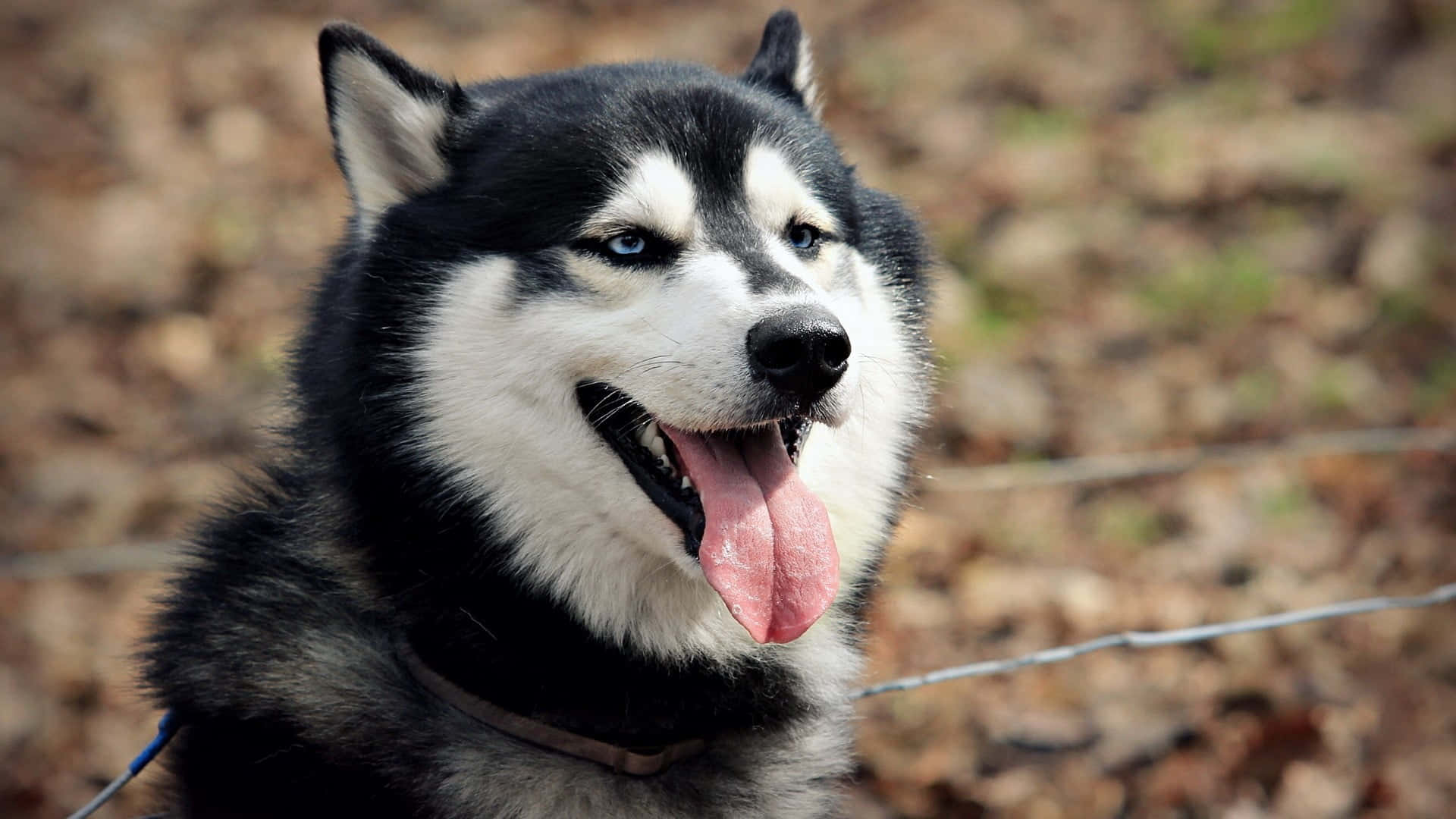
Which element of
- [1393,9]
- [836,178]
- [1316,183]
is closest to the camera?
[836,178]

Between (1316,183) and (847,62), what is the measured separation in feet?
9.32

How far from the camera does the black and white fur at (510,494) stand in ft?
8.01

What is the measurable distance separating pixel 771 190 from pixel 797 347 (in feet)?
1.63

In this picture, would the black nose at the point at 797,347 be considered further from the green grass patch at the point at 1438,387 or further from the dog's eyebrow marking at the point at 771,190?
the green grass patch at the point at 1438,387

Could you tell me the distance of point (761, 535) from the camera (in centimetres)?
239

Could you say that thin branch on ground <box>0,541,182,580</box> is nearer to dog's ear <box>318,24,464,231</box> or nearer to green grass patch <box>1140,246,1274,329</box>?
dog's ear <box>318,24,464,231</box>

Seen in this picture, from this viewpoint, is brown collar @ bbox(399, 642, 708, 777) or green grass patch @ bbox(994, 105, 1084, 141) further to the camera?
green grass patch @ bbox(994, 105, 1084, 141)

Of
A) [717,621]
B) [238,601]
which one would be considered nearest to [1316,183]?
[717,621]

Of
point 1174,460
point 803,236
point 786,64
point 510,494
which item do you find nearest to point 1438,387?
point 1174,460

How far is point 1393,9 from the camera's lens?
799 centimetres

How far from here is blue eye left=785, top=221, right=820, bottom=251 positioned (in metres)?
2.72

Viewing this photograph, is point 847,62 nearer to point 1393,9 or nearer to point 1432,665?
point 1393,9

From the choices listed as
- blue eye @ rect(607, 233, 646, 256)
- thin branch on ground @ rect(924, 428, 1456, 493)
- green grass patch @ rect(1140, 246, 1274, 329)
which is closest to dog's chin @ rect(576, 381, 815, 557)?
blue eye @ rect(607, 233, 646, 256)

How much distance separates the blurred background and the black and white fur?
632mm
